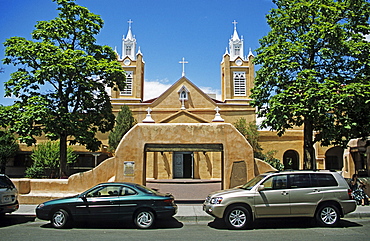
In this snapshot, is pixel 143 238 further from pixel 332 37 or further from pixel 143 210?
pixel 332 37

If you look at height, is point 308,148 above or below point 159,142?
below

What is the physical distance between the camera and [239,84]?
39344mm

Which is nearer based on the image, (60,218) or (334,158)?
(60,218)

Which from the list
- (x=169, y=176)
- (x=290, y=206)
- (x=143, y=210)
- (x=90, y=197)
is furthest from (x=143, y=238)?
(x=169, y=176)

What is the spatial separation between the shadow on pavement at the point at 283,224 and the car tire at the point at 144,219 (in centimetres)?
193

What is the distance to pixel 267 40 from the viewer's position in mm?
16875

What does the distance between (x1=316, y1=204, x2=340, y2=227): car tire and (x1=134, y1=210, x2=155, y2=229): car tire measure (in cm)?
486

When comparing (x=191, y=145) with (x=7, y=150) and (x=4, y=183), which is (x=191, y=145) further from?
(x=7, y=150)

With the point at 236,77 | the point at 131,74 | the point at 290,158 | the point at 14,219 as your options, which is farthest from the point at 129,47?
the point at 14,219

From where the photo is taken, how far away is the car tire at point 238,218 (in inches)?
392

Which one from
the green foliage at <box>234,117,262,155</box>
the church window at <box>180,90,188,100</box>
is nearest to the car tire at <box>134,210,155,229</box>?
the green foliage at <box>234,117,262,155</box>

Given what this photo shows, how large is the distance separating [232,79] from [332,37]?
24846 mm

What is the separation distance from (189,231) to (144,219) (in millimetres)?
1371

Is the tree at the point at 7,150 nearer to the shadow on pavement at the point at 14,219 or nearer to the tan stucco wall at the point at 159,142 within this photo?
the tan stucco wall at the point at 159,142
